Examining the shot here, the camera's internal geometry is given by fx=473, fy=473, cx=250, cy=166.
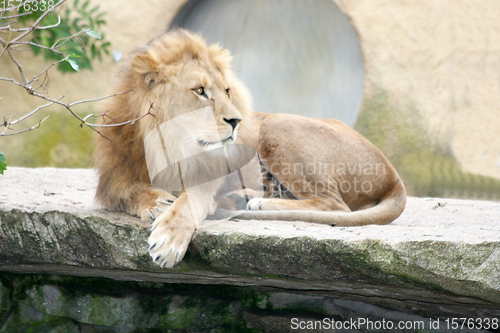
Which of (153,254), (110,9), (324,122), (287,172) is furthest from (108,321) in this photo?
(110,9)

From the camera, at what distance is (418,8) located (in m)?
5.95

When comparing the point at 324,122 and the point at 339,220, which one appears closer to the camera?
the point at 339,220

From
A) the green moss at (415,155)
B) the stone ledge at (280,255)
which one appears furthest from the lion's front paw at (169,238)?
the green moss at (415,155)

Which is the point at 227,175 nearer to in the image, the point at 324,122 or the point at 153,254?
the point at 153,254

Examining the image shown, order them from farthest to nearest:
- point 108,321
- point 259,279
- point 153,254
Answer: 1. point 108,321
2. point 259,279
3. point 153,254

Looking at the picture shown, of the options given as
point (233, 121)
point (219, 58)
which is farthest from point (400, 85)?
point (233, 121)

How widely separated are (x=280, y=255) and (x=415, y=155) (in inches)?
175

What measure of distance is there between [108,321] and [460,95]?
205 inches

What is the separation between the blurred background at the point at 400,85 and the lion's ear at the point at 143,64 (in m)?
3.79

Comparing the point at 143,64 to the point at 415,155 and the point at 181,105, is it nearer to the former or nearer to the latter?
the point at 181,105

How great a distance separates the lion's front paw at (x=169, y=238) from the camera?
1.99 m

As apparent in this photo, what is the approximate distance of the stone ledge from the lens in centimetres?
192

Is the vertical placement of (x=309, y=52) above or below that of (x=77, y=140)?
above

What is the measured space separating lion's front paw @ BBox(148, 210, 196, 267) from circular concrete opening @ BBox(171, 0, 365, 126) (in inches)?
189
